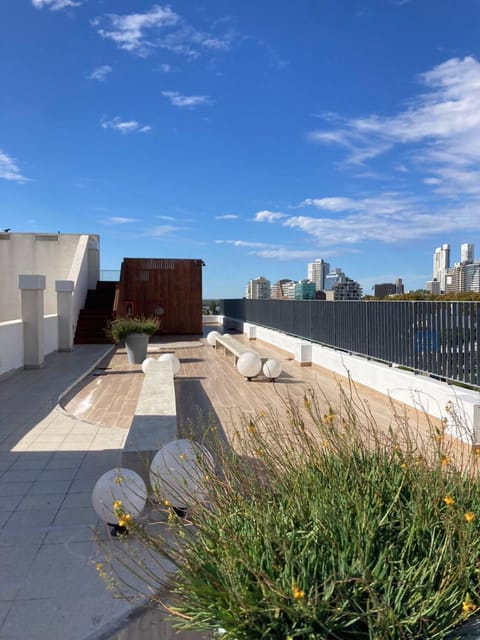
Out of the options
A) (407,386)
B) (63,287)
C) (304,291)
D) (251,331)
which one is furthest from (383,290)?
(407,386)

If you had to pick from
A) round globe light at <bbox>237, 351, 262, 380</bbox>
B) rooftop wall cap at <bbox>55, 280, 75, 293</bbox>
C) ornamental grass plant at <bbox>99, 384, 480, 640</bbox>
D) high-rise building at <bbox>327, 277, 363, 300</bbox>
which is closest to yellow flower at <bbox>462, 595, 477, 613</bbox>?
ornamental grass plant at <bbox>99, 384, 480, 640</bbox>

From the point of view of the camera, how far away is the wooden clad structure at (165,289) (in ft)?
64.3

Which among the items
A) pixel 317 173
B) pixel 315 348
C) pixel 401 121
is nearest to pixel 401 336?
pixel 315 348

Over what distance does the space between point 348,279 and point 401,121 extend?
1319cm

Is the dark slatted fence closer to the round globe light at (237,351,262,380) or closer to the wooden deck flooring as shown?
the wooden deck flooring

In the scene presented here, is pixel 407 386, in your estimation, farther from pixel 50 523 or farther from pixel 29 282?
pixel 29 282

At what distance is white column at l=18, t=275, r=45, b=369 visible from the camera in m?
10.3

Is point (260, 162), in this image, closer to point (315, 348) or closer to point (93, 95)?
point (93, 95)

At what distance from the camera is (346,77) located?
39.9ft

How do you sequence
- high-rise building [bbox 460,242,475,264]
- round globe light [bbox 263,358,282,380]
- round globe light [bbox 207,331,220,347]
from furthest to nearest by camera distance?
high-rise building [bbox 460,242,475,264] → round globe light [bbox 207,331,220,347] → round globe light [bbox 263,358,282,380]

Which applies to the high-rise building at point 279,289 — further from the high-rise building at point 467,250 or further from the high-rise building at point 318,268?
the high-rise building at point 467,250

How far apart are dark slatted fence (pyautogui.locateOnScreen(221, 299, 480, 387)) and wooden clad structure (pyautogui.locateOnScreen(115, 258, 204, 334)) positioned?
767cm

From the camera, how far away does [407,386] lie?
7.18 m

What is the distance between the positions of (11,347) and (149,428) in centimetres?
650
